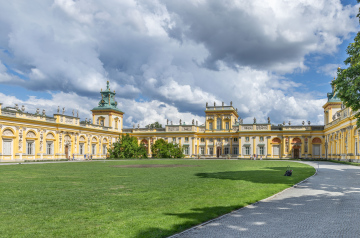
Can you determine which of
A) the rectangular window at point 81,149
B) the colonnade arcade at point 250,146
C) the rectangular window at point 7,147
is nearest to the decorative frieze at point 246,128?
the colonnade arcade at point 250,146

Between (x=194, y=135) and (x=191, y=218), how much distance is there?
223ft

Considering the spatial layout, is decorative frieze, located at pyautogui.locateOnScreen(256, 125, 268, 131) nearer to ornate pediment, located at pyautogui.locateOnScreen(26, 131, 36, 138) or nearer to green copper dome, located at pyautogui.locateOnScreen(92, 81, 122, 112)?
green copper dome, located at pyautogui.locateOnScreen(92, 81, 122, 112)

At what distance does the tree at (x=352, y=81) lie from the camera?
55.2 ft

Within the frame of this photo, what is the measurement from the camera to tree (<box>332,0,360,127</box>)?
662 inches

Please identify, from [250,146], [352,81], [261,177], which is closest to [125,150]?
[250,146]

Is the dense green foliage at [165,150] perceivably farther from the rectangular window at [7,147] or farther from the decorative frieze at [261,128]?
the rectangular window at [7,147]

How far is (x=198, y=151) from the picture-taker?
76875 mm

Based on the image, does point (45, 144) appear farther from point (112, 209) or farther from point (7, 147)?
point (112, 209)

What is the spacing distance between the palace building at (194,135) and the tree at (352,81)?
27395mm

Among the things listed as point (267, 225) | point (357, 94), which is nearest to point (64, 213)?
point (267, 225)

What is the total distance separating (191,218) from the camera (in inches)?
299

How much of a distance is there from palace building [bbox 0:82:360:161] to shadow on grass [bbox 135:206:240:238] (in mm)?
39997

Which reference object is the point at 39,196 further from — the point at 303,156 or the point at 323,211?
the point at 303,156

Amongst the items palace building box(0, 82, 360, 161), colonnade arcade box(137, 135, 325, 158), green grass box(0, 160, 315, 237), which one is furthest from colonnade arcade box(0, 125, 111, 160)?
green grass box(0, 160, 315, 237)
